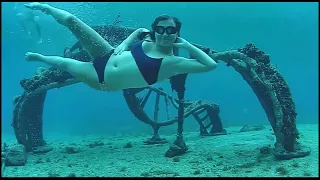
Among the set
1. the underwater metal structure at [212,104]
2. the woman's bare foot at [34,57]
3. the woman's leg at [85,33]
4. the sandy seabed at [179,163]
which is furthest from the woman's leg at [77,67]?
the underwater metal structure at [212,104]

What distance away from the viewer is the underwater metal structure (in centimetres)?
858

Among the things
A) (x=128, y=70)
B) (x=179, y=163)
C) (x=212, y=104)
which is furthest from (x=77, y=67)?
(x=212, y=104)

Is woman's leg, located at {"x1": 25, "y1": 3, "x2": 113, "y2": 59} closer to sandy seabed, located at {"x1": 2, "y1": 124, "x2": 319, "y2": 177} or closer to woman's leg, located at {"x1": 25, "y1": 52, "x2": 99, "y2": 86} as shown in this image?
woman's leg, located at {"x1": 25, "y1": 52, "x2": 99, "y2": 86}

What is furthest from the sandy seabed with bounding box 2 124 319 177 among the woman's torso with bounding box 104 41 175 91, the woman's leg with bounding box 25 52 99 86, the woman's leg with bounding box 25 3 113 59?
the woman's leg with bounding box 25 3 113 59

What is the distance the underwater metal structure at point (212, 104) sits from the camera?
8578mm

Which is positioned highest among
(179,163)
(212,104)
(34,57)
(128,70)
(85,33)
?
(85,33)

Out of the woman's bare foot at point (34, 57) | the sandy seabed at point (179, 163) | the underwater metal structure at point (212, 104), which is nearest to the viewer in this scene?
the woman's bare foot at point (34, 57)

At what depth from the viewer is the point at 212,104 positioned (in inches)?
568

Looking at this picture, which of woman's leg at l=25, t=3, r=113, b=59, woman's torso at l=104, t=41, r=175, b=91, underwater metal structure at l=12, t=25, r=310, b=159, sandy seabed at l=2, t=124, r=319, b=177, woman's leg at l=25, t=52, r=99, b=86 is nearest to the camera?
woman's torso at l=104, t=41, r=175, b=91

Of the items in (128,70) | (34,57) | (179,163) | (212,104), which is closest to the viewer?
(128,70)

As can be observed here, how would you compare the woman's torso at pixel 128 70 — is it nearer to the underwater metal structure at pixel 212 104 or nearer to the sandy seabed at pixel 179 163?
the sandy seabed at pixel 179 163

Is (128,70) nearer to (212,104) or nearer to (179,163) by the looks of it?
(179,163)

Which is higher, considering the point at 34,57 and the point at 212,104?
the point at 34,57

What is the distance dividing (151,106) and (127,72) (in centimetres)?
6888
